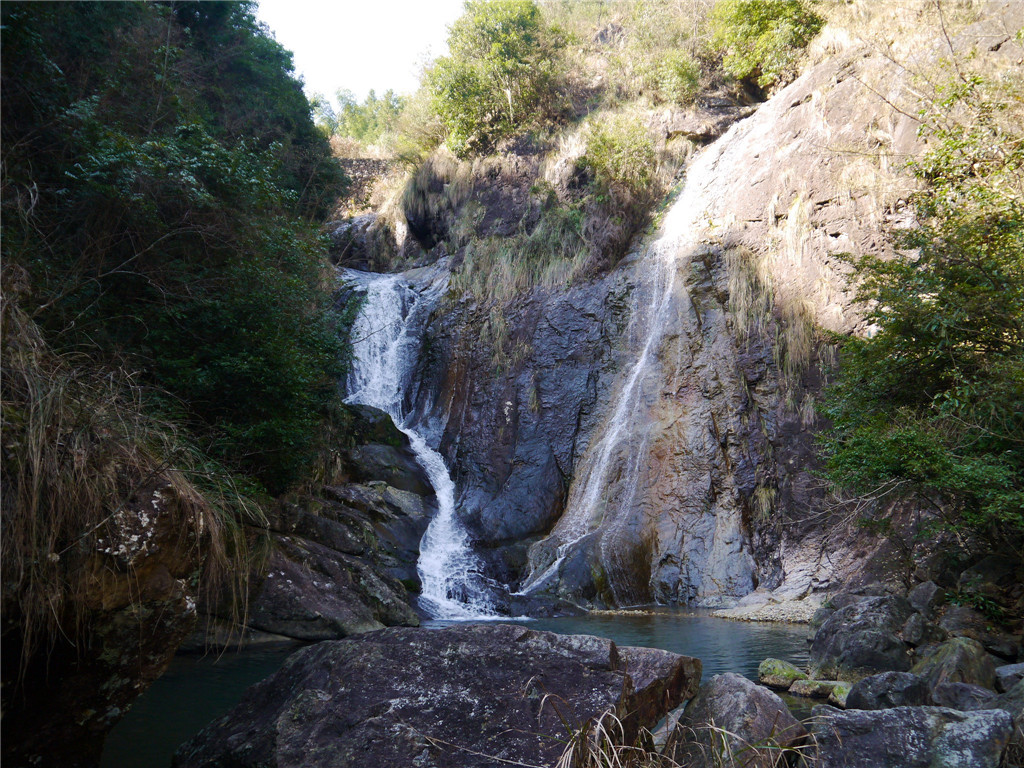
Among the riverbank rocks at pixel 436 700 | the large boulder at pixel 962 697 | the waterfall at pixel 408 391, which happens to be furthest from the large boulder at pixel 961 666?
the waterfall at pixel 408 391

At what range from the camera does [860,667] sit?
6.02 m

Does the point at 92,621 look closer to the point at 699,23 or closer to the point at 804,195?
the point at 804,195

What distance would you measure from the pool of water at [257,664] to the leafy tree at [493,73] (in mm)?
17670

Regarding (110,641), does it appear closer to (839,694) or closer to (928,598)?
(839,694)

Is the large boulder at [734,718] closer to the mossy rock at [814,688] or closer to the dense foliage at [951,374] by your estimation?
the mossy rock at [814,688]

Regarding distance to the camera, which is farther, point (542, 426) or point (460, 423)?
point (460, 423)

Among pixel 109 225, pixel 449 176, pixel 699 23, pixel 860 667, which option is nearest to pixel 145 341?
pixel 109 225

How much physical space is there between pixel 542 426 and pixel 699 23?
14900 millimetres

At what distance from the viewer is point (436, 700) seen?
315cm

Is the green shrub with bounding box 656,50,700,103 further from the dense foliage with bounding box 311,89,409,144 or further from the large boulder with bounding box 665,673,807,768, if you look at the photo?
the dense foliage with bounding box 311,89,409,144

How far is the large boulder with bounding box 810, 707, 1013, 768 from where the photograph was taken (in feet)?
10.1

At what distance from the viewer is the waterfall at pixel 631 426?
12438 mm

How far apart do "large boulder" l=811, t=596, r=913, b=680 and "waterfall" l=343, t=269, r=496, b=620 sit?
6.07 m

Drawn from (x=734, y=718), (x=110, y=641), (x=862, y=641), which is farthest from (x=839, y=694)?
(x=110, y=641)
